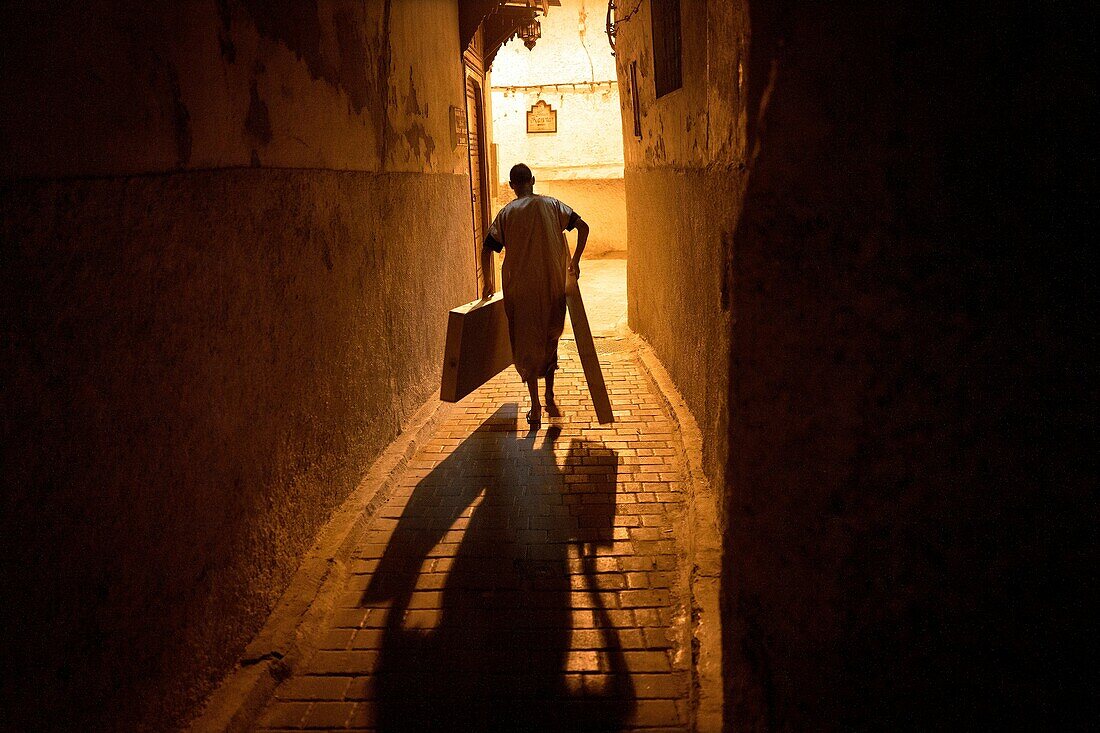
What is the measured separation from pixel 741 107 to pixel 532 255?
321cm

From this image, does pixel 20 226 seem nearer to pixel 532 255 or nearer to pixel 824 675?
pixel 824 675

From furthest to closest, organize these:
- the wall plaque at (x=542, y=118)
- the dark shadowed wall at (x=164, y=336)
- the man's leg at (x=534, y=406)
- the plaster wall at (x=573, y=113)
A: the wall plaque at (x=542, y=118), the plaster wall at (x=573, y=113), the man's leg at (x=534, y=406), the dark shadowed wall at (x=164, y=336)

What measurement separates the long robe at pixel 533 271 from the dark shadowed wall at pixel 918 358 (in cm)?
319

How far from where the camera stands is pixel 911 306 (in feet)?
6.15

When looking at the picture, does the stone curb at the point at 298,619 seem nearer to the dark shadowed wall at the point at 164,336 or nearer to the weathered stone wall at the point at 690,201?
the dark shadowed wall at the point at 164,336

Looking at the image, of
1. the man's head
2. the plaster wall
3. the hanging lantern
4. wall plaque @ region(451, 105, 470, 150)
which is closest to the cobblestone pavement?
the man's head

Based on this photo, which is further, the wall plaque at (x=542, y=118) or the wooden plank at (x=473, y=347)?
the wall plaque at (x=542, y=118)

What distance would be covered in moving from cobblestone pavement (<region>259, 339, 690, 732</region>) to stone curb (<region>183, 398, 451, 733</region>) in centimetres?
6

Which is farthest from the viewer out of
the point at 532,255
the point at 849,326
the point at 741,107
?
the point at 532,255

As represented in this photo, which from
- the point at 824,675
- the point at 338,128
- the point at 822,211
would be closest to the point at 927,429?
the point at 822,211

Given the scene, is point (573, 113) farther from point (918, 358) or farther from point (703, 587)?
point (918, 358)

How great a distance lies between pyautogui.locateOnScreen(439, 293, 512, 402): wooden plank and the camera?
4930 mm

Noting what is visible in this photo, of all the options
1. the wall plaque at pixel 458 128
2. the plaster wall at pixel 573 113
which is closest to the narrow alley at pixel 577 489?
the wall plaque at pixel 458 128

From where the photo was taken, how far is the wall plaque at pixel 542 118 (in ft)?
61.2
